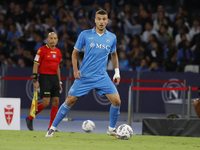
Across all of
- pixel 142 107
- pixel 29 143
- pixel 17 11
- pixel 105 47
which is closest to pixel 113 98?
pixel 105 47

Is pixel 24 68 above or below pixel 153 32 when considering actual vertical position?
below

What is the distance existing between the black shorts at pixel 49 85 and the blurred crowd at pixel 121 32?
6.58 metres

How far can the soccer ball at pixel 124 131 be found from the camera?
8.80 meters

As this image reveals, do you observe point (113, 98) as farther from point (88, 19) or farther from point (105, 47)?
point (88, 19)

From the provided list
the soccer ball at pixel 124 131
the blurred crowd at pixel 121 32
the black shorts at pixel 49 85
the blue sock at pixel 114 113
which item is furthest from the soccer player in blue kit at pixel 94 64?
the blurred crowd at pixel 121 32

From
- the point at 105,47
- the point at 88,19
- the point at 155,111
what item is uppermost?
the point at 88,19

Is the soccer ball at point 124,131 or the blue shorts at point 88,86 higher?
the blue shorts at point 88,86

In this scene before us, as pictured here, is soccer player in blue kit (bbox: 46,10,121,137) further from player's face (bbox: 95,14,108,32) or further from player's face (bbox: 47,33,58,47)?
player's face (bbox: 47,33,58,47)

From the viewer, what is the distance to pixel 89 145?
7.89 metres

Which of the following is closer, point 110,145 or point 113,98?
point 110,145

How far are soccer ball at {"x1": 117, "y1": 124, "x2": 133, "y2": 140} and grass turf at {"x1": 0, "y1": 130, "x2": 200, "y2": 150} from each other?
0.12m

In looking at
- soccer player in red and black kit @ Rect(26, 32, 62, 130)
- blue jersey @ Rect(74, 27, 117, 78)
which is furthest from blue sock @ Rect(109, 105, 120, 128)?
soccer player in red and black kit @ Rect(26, 32, 62, 130)

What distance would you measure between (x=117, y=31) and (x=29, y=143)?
11078 millimetres

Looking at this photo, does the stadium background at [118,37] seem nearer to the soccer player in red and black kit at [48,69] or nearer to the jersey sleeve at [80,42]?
the soccer player in red and black kit at [48,69]
